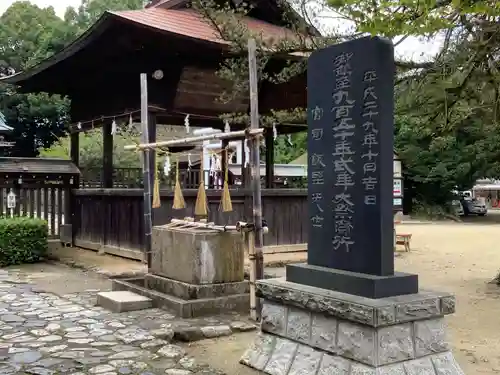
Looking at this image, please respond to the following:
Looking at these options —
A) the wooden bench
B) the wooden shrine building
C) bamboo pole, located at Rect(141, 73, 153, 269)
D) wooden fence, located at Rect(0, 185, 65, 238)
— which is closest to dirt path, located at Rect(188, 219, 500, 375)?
the wooden bench

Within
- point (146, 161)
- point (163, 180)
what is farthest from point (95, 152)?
point (146, 161)

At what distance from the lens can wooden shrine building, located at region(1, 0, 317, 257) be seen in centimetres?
1124

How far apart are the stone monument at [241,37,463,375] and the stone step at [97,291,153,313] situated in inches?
117

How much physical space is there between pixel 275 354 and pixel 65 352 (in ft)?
7.42

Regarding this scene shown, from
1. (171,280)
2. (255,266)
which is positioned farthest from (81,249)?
(255,266)

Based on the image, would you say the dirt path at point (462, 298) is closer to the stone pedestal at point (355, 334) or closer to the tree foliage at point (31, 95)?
the stone pedestal at point (355, 334)

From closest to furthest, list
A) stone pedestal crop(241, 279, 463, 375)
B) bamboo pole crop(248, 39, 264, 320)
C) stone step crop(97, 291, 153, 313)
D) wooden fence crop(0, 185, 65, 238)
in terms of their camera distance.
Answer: stone pedestal crop(241, 279, 463, 375), bamboo pole crop(248, 39, 264, 320), stone step crop(97, 291, 153, 313), wooden fence crop(0, 185, 65, 238)

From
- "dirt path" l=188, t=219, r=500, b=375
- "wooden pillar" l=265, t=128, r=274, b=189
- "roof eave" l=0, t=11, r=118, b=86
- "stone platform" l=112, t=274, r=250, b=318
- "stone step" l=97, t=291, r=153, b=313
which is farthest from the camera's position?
"wooden pillar" l=265, t=128, r=274, b=189

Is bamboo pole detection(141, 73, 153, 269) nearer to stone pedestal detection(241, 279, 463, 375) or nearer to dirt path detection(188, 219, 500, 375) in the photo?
dirt path detection(188, 219, 500, 375)

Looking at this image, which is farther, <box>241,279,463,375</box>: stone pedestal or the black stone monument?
the black stone monument

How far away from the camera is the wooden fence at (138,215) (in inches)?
488

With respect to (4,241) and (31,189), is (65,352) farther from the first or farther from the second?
(31,189)

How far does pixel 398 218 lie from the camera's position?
31.2m

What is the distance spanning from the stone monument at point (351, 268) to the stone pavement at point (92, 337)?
1032mm
